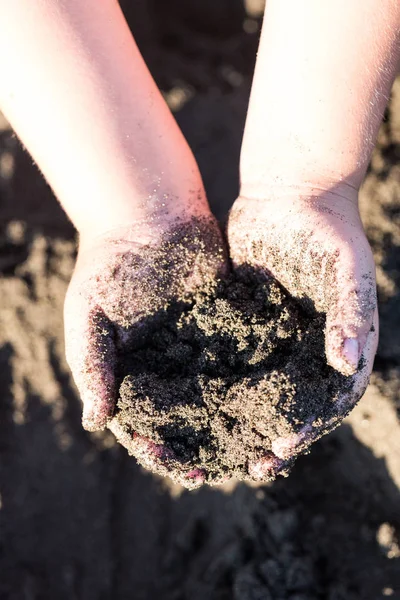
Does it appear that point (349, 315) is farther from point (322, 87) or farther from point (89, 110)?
point (89, 110)

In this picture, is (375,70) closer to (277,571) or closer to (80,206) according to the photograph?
(80,206)

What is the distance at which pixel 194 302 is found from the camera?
61.9 inches

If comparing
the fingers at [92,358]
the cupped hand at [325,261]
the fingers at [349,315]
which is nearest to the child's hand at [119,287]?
the fingers at [92,358]

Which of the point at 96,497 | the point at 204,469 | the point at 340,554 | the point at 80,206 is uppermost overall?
the point at 80,206

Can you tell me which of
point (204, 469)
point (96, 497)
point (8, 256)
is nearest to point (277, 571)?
point (204, 469)

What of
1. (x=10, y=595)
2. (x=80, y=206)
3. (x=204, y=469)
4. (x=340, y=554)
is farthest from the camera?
(x=10, y=595)

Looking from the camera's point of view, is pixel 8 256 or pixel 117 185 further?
pixel 8 256

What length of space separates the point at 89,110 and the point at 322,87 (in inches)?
26.6

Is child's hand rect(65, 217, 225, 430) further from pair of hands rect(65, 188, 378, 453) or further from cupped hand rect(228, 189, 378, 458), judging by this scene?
cupped hand rect(228, 189, 378, 458)

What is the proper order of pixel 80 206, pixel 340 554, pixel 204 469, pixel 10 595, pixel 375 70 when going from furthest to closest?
pixel 10 595
pixel 340 554
pixel 80 206
pixel 375 70
pixel 204 469

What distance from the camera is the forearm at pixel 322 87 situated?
4.96 feet

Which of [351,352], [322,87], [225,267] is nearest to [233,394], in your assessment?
[351,352]

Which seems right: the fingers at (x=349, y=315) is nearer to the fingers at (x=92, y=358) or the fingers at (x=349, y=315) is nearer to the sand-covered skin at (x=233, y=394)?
the sand-covered skin at (x=233, y=394)

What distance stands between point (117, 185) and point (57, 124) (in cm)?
25
